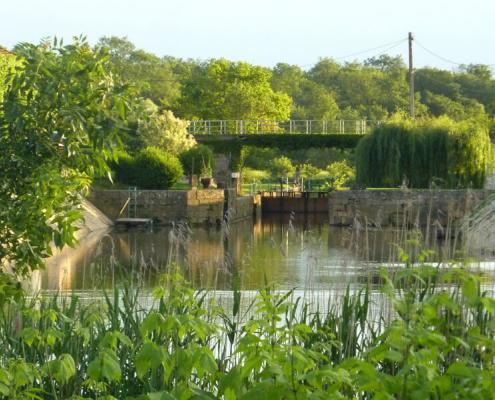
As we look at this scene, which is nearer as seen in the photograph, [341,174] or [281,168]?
[341,174]

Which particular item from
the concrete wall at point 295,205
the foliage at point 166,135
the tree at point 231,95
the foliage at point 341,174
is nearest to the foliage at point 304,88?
the tree at point 231,95

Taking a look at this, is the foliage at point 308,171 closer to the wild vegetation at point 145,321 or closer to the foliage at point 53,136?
the wild vegetation at point 145,321

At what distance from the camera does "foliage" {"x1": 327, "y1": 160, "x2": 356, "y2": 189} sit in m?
52.3

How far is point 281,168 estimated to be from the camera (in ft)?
198

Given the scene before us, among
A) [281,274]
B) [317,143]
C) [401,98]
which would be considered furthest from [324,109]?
[281,274]

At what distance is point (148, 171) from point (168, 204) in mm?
2187

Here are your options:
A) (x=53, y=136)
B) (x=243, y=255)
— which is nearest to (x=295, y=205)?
(x=243, y=255)

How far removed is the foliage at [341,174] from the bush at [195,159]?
9797mm

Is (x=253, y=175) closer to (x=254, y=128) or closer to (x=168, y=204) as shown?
(x=254, y=128)

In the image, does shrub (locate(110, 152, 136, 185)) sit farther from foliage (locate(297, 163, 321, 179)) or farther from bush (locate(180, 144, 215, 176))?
foliage (locate(297, 163, 321, 179))

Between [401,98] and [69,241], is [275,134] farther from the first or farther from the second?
[69,241]

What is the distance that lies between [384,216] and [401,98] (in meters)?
44.1

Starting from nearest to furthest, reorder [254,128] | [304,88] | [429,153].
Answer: [429,153]
[254,128]
[304,88]

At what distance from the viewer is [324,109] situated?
74812 millimetres
